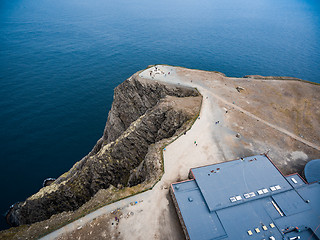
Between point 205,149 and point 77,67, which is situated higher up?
point 77,67

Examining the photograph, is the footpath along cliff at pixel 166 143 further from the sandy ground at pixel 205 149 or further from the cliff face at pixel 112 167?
the cliff face at pixel 112 167

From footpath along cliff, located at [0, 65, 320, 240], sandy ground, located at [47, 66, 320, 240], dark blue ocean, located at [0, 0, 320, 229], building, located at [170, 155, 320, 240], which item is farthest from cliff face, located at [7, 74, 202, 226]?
building, located at [170, 155, 320, 240]

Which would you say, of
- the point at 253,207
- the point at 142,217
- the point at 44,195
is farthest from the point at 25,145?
the point at 253,207

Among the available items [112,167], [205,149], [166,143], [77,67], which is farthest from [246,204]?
[77,67]

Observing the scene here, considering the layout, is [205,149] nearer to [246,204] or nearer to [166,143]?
[166,143]

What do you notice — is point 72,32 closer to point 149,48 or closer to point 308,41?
point 149,48
